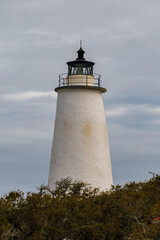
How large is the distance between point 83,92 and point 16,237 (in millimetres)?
13484

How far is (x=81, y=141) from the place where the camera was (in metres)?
29.0

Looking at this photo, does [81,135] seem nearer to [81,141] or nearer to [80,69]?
[81,141]

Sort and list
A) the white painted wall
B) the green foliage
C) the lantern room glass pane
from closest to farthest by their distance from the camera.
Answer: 1. the green foliage
2. the white painted wall
3. the lantern room glass pane

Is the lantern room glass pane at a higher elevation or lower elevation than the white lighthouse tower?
higher

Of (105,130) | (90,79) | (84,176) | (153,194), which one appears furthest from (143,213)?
(90,79)

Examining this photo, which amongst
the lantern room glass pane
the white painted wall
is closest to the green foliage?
the white painted wall

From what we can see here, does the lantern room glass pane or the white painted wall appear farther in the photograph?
the lantern room glass pane

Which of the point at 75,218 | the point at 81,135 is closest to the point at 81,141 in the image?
the point at 81,135

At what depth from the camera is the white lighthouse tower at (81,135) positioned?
28.8 metres

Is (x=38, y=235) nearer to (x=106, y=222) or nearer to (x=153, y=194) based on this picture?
(x=106, y=222)

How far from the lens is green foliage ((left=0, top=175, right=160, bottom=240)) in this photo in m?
17.9

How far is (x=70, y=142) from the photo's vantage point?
29078 mm

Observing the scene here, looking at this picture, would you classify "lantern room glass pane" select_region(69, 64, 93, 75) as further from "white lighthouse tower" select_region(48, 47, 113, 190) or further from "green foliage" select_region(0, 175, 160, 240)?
"green foliage" select_region(0, 175, 160, 240)

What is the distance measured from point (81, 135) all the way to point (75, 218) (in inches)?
409
